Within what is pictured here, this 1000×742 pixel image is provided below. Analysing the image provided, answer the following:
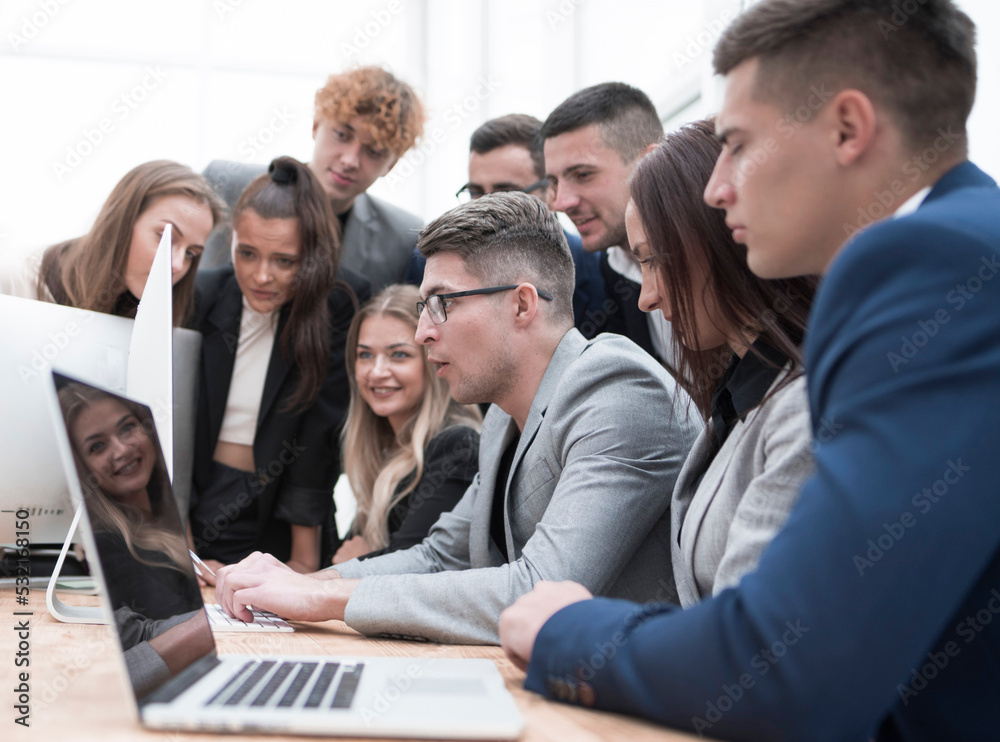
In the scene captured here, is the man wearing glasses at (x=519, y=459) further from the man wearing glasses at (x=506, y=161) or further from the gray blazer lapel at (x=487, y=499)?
the man wearing glasses at (x=506, y=161)

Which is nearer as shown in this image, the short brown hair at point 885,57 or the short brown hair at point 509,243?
the short brown hair at point 885,57

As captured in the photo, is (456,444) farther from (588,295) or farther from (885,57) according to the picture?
(885,57)

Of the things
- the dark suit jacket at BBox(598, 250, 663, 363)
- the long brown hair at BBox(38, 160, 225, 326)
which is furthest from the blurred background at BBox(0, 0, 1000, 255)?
the long brown hair at BBox(38, 160, 225, 326)

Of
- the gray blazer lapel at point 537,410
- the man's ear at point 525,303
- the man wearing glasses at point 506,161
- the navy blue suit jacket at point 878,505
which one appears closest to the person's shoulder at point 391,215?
the man wearing glasses at point 506,161

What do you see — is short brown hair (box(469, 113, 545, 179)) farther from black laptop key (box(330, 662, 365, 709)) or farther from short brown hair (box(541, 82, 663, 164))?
black laptop key (box(330, 662, 365, 709))

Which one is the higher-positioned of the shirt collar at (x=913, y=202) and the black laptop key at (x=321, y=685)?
the shirt collar at (x=913, y=202)

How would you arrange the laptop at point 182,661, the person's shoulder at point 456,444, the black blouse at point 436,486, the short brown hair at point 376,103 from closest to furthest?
the laptop at point 182,661 → the black blouse at point 436,486 → the person's shoulder at point 456,444 → the short brown hair at point 376,103

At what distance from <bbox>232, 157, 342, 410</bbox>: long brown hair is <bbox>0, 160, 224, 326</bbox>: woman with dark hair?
17cm

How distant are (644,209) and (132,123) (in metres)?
4.94

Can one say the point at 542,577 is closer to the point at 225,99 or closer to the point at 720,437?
the point at 720,437

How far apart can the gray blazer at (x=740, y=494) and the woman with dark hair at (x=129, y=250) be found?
5.17 feet

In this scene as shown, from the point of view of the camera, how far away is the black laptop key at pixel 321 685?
2.40 feet

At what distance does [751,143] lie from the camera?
811 millimetres

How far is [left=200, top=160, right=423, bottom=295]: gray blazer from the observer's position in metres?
2.91
